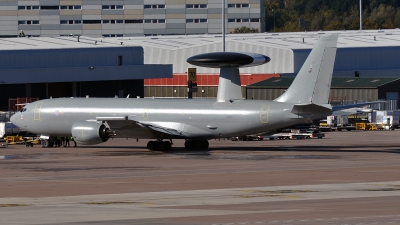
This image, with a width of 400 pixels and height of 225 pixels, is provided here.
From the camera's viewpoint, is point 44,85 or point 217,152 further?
point 44,85

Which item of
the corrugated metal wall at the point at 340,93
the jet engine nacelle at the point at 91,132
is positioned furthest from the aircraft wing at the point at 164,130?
the corrugated metal wall at the point at 340,93

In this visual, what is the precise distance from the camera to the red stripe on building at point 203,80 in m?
114

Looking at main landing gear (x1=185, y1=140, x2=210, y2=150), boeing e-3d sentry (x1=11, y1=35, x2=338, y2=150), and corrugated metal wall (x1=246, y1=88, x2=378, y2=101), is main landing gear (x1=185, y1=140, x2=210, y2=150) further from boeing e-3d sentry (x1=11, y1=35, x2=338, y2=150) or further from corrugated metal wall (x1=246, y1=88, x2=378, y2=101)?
corrugated metal wall (x1=246, y1=88, x2=378, y2=101)

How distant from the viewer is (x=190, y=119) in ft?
199

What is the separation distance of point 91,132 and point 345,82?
50971 millimetres

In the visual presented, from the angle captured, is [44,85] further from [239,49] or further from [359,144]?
[359,144]

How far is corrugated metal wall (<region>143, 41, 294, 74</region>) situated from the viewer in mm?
112375

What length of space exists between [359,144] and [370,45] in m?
52.1

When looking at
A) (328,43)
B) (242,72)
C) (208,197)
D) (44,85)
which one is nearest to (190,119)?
(328,43)

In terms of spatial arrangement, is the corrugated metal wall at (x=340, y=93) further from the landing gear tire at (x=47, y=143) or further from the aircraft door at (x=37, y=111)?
the aircraft door at (x=37, y=111)

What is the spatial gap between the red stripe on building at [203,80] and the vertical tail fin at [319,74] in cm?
5479

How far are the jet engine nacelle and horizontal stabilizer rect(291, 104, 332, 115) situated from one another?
11.7 m

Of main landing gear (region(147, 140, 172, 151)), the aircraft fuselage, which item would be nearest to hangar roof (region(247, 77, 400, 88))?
main landing gear (region(147, 140, 172, 151))

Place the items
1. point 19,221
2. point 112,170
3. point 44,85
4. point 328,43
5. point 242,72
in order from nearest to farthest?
point 19,221
point 112,170
point 328,43
point 44,85
point 242,72
